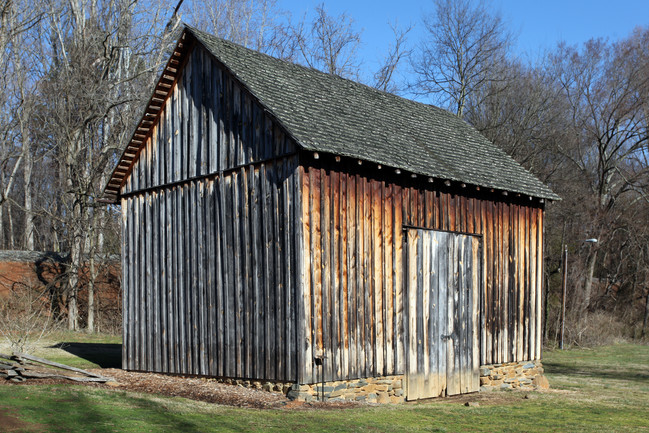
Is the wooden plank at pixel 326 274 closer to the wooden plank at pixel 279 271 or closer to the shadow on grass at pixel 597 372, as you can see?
the wooden plank at pixel 279 271

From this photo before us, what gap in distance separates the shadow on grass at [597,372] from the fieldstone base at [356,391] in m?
10.1

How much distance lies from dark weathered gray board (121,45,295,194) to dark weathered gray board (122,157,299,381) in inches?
12.6

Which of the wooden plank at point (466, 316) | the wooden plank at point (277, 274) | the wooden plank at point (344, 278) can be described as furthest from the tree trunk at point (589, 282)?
the wooden plank at point (277, 274)

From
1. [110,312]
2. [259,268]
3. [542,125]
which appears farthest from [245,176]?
[542,125]

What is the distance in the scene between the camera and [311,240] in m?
13.1

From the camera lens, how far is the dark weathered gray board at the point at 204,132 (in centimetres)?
1409

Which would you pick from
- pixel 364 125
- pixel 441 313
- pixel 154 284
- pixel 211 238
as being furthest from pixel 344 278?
pixel 154 284

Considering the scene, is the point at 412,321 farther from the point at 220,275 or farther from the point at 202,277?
the point at 202,277

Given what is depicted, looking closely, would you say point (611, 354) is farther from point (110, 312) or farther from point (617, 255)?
point (110, 312)

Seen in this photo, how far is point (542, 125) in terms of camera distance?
39.5 m

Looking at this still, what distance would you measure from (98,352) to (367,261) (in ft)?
36.8

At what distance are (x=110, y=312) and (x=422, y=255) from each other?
1889 centimetres

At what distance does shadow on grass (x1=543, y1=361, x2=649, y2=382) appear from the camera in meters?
22.1

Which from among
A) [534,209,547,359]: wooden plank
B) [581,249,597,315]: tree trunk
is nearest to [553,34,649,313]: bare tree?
[581,249,597,315]: tree trunk
